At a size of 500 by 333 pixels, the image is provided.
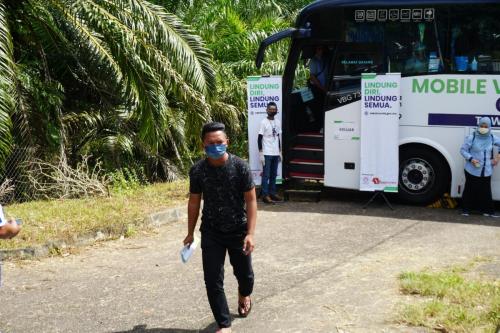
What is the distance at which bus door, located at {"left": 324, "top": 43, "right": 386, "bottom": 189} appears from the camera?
10.7m

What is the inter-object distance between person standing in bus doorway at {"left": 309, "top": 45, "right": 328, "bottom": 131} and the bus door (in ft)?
1.03

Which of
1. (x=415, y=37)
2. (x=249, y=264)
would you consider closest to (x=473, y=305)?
(x=249, y=264)

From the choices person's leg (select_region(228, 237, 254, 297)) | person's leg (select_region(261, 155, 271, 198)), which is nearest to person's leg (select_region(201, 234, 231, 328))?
person's leg (select_region(228, 237, 254, 297))

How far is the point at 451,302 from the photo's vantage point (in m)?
5.86

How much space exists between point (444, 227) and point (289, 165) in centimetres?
303

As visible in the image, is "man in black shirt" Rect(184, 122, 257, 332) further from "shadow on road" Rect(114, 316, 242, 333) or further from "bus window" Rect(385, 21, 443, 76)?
"bus window" Rect(385, 21, 443, 76)

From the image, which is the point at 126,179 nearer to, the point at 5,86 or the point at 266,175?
the point at 266,175

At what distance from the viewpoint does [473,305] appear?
5.78m

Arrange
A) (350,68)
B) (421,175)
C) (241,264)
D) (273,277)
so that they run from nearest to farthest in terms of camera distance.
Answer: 1. (241,264)
2. (273,277)
3. (421,175)
4. (350,68)

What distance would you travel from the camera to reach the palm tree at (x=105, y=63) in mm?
10320

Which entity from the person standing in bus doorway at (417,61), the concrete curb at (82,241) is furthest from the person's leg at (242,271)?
the person standing in bus doorway at (417,61)

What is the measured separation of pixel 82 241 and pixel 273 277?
276cm

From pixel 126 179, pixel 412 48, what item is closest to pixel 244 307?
pixel 412 48

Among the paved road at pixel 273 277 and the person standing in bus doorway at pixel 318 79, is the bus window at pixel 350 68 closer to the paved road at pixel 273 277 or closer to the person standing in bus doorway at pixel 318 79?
→ the person standing in bus doorway at pixel 318 79
